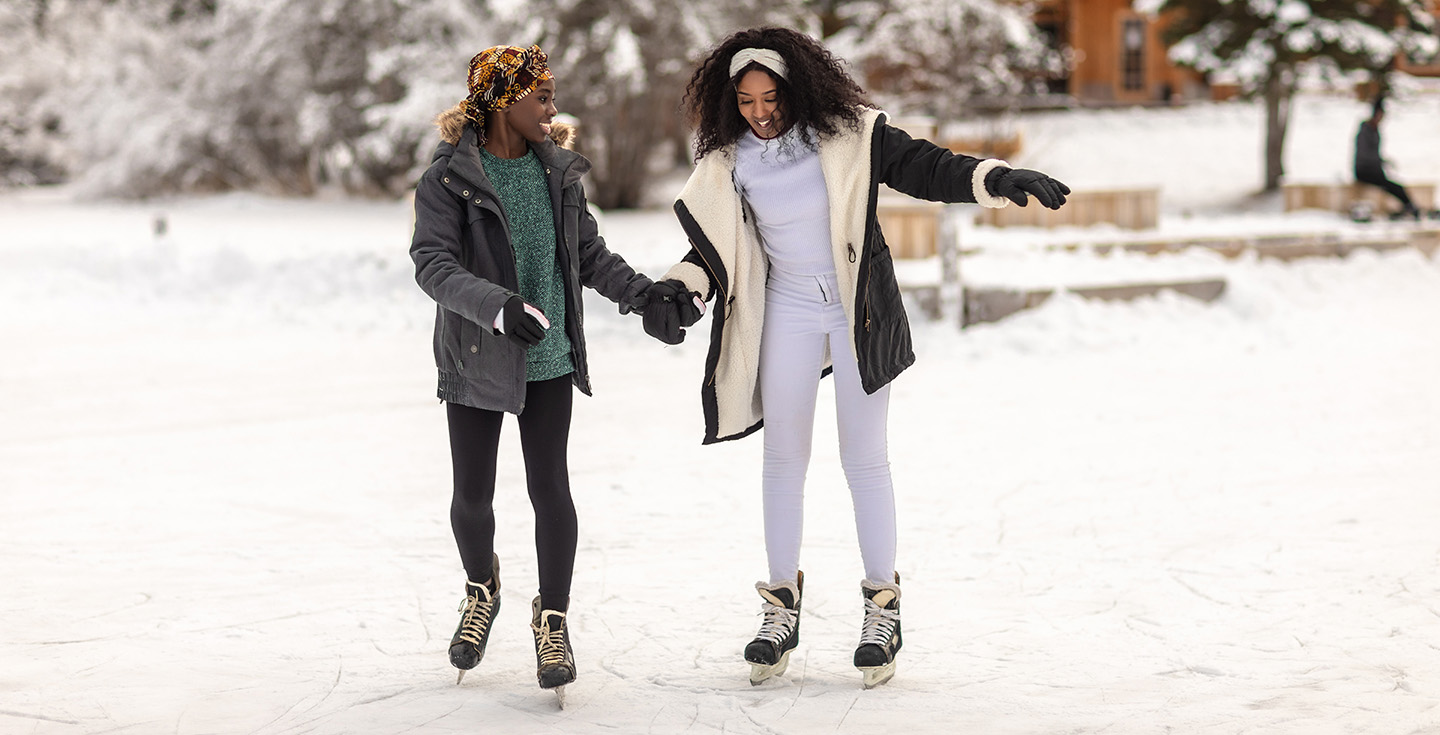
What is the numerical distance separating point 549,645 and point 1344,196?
1662cm

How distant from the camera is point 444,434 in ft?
25.3

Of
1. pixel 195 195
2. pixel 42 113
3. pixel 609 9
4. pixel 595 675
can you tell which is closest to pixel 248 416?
pixel 595 675

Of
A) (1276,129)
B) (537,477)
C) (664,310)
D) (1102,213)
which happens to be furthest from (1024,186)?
(1276,129)

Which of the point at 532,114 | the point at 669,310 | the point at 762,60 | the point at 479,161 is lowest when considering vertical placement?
the point at 669,310

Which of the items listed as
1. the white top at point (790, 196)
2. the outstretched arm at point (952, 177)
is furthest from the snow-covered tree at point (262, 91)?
the outstretched arm at point (952, 177)

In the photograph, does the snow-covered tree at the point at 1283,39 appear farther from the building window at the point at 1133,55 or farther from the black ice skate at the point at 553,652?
the black ice skate at the point at 553,652

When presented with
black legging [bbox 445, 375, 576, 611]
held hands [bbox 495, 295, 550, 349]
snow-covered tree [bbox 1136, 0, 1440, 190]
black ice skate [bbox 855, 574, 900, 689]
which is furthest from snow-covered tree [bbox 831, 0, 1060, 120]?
held hands [bbox 495, 295, 550, 349]

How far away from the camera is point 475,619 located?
3787 millimetres

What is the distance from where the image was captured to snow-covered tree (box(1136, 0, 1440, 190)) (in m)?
20.5

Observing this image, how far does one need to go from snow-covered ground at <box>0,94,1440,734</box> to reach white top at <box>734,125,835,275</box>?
113 centimetres

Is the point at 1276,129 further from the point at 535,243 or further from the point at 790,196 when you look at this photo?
the point at 535,243

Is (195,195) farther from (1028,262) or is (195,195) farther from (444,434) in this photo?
(444,434)

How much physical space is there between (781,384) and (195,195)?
2559 cm

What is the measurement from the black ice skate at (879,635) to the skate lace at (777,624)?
0.19 meters
